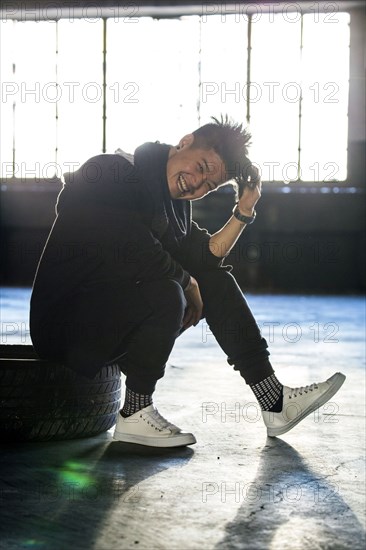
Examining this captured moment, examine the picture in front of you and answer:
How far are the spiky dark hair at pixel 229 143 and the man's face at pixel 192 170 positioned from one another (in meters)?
0.02

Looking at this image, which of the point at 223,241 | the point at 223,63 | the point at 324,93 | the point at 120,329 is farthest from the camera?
the point at 223,63

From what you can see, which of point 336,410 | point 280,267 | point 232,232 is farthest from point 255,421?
point 280,267

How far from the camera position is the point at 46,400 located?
6.43ft

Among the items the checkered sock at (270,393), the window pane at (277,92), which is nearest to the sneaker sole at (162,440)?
the checkered sock at (270,393)

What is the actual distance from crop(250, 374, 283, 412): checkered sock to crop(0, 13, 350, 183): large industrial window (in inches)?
349

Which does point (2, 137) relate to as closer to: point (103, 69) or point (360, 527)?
point (103, 69)

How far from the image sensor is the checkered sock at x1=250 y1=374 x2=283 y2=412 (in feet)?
6.95

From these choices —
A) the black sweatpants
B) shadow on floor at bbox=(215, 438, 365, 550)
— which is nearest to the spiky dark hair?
the black sweatpants

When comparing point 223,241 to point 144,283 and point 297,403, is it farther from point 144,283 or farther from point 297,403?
point 297,403

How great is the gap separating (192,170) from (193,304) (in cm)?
36

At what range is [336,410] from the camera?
8.29 feet

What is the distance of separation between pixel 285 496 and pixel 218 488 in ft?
0.47

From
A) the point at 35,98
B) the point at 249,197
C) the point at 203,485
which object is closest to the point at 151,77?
the point at 35,98

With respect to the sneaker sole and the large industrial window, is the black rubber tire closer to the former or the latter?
the sneaker sole
